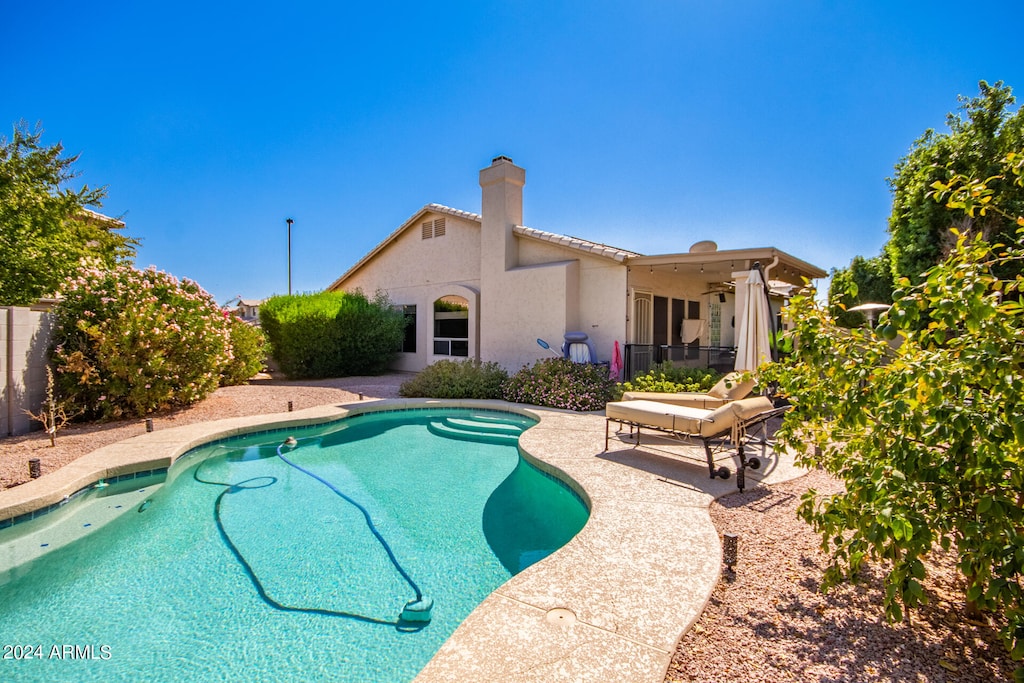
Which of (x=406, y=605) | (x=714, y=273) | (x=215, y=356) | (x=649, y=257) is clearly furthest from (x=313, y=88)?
(x=406, y=605)

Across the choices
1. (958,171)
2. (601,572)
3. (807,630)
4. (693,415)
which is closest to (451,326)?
(693,415)

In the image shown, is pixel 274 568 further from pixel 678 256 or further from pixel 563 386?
pixel 678 256

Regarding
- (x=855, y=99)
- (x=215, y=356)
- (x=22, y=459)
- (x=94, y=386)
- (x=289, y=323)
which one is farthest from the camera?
(x=289, y=323)

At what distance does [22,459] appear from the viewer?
667cm

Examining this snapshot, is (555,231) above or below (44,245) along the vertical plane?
above

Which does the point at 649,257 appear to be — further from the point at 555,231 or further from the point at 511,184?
the point at 511,184

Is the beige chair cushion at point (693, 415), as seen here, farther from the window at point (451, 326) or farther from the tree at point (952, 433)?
the window at point (451, 326)

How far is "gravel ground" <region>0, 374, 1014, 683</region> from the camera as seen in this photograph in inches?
98.0

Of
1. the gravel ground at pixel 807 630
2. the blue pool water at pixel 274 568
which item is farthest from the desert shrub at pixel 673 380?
the gravel ground at pixel 807 630

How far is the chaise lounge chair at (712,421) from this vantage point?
5978 mm

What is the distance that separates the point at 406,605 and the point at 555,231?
1278cm

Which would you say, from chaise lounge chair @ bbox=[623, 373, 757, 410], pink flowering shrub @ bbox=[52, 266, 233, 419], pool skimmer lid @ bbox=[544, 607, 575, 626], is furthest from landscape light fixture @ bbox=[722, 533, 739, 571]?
pink flowering shrub @ bbox=[52, 266, 233, 419]

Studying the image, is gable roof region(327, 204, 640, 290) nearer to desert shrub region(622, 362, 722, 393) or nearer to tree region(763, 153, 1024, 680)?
desert shrub region(622, 362, 722, 393)

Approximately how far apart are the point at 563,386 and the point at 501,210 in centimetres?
665
